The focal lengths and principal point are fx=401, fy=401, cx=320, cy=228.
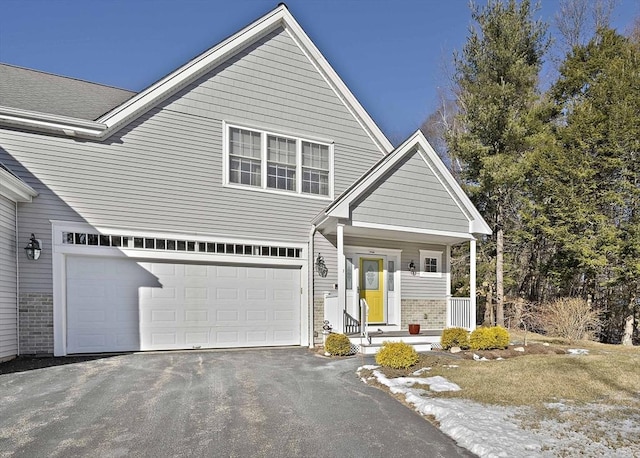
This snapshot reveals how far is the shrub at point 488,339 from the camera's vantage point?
9359 millimetres

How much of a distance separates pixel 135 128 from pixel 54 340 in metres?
4.92

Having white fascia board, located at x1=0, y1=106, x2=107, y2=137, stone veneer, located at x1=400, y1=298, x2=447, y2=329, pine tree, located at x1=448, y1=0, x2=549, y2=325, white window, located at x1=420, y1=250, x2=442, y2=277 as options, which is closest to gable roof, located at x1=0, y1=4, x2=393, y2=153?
white fascia board, located at x1=0, y1=106, x2=107, y2=137

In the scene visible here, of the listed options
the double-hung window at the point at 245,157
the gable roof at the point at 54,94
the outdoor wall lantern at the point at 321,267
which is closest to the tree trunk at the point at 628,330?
the outdoor wall lantern at the point at 321,267

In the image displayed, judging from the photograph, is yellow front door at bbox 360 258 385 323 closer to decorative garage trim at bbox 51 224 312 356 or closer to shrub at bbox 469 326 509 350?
decorative garage trim at bbox 51 224 312 356

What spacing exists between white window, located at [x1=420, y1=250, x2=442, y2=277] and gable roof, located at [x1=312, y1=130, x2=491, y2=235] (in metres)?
1.53

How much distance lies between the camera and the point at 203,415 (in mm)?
4977

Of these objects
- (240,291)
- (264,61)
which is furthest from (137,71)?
(240,291)

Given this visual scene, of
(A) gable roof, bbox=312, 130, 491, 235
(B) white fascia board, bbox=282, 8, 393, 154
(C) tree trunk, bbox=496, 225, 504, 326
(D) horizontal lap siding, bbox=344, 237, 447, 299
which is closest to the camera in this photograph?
(A) gable roof, bbox=312, 130, 491, 235

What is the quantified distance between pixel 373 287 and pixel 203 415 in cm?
733

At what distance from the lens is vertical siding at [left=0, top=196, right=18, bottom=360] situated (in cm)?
753

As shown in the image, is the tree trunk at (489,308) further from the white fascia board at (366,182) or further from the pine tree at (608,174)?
the white fascia board at (366,182)

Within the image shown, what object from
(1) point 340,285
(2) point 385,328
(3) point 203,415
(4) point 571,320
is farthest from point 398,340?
(4) point 571,320

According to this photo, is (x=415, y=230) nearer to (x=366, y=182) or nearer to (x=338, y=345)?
(x=366, y=182)

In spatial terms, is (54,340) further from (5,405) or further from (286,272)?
(286,272)
